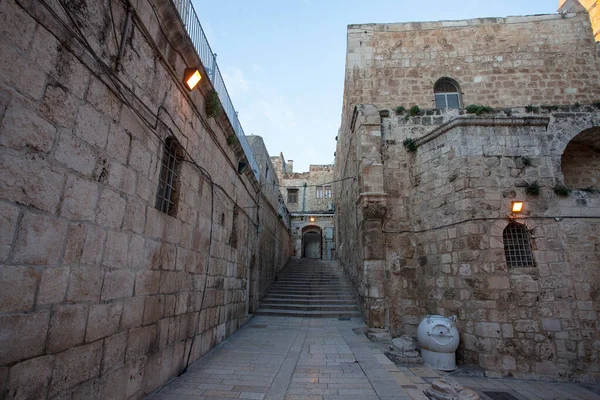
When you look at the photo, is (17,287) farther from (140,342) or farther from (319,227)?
(319,227)

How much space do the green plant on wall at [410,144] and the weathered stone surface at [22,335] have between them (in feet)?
25.1

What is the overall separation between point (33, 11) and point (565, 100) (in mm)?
11561

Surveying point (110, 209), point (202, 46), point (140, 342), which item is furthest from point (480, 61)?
point (140, 342)

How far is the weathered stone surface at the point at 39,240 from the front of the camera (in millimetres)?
1840

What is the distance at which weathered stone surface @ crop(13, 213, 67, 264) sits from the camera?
1.84 m

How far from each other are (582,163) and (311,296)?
8622 millimetres

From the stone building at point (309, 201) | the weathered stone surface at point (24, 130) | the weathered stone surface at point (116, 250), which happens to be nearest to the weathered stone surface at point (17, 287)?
the weathered stone surface at point (116, 250)

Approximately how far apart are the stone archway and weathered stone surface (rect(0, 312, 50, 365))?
10264mm

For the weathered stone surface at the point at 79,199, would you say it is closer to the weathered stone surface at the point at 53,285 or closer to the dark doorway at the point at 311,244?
the weathered stone surface at the point at 53,285

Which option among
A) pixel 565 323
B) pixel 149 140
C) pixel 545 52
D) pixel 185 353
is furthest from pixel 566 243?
pixel 149 140

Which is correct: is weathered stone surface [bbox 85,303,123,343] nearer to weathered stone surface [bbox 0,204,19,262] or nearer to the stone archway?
weathered stone surface [bbox 0,204,19,262]

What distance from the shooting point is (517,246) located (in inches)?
236

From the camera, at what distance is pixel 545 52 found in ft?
29.6

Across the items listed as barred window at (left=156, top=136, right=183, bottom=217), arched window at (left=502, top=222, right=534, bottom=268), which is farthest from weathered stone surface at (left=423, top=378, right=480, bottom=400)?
barred window at (left=156, top=136, right=183, bottom=217)
